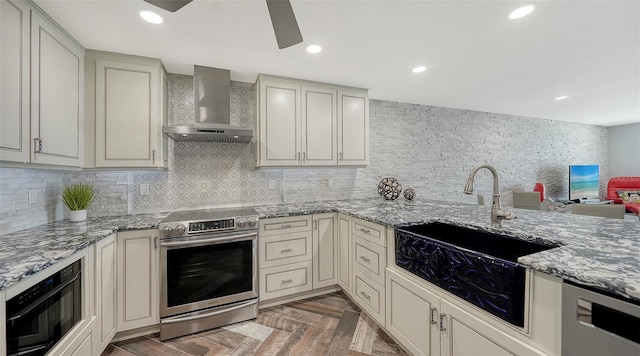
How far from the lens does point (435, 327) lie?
1387 millimetres

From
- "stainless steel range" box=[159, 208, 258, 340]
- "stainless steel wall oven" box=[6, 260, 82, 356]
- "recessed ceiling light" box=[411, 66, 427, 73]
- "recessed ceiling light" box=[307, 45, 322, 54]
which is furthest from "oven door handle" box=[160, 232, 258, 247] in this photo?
"recessed ceiling light" box=[411, 66, 427, 73]

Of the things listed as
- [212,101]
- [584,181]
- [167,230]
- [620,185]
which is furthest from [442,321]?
[620,185]

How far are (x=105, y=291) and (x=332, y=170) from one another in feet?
7.94

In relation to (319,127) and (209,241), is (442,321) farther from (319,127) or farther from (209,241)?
(319,127)

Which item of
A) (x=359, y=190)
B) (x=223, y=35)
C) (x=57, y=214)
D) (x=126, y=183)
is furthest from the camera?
(x=359, y=190)

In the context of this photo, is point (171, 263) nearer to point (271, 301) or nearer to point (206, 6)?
point (271, 301)

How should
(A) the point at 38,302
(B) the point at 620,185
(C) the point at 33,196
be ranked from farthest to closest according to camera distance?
(B) the point at 620,185 → (C) the point at 33,196 → (A) the point at 38,302

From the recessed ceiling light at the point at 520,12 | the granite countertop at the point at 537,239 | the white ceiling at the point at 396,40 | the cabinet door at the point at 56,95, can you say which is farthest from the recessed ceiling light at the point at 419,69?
the cabinet door at the point at 56,95

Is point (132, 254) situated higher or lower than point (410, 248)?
lower

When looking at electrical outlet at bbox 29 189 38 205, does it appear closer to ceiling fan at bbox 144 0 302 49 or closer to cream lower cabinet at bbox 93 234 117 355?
cream lower cabinet at bbox 93 234 117 355

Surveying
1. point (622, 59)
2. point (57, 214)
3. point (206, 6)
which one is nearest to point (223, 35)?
point (206, 6)

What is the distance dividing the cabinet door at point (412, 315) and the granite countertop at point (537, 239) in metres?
0.43

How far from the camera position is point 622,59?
2.31m

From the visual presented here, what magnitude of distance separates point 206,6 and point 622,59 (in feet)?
12.1
